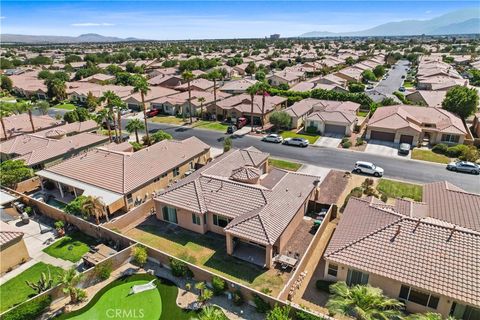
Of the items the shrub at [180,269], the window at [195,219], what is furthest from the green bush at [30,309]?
the window at [195,219]

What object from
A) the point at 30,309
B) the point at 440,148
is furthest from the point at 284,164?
the point at 30,309

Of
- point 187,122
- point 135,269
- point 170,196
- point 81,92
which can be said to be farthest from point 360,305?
point 81,92

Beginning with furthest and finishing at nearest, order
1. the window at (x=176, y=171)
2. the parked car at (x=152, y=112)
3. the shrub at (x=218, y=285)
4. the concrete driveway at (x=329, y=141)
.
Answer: the parked car at (x=152, y=112), the concrete driveway at (x=329, y=141), the window at (x=176, y=171), the shrub at (x=218, y=285)

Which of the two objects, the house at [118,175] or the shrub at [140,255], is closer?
the shrub at [140,255]

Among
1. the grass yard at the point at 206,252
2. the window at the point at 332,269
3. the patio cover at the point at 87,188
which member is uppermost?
the patio cover at the point at 87,188

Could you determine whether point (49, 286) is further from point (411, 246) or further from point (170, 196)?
point (411, 246)

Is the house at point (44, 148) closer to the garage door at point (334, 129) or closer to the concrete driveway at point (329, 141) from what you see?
the concrete driveway at point (329, 141)

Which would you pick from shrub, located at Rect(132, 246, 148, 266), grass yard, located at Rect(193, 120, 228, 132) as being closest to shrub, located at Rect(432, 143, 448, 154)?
grass yard, located at Rect(193, 120, 228, 132)

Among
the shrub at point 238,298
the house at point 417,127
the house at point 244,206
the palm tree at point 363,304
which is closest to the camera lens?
the palm tree at point 363,304
